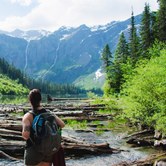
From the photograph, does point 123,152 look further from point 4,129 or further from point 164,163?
point 4,129

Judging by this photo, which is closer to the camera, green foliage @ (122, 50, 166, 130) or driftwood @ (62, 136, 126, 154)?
driftwood @ (62, 136, 126, 154)

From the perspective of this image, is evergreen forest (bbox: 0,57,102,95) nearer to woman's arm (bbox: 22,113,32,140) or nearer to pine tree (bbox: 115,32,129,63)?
pine tree (bbox: 115,32,129,63)

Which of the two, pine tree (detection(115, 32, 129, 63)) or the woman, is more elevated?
pine tree (detection(115, 32, 129, 63))

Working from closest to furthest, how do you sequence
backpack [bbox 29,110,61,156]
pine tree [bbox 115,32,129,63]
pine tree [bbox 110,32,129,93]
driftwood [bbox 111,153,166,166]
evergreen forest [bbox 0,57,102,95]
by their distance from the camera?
backpack [bbox 29,110,61,156] → driftwood [bbox 111,153,166,166] → pine tree [bbox 110,32,129,93] → pine tree [bbox 115,32,129,63] → evergreen forest [bbox 0,57,102,95]

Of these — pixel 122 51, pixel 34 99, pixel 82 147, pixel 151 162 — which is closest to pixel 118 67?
pixel 122 51

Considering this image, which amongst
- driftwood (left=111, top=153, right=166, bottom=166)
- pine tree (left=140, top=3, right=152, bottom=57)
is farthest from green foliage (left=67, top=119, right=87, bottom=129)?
pine tree (left=140, top=3, right=152, bottom=57)

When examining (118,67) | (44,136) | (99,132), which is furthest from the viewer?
(118,67)

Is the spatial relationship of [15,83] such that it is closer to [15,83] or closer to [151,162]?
[15,83]

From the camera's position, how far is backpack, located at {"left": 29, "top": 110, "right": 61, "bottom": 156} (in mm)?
3451

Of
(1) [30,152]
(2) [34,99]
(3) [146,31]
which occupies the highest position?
(3) [146,31]

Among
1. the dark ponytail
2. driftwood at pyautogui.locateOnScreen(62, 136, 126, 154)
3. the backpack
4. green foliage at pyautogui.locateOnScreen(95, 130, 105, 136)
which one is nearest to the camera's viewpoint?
the backpack

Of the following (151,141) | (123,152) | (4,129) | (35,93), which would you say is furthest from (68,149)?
(151,141)

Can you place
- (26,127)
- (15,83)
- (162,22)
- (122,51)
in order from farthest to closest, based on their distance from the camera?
(15,83) < (122,51) < (162,22) < (26,127)

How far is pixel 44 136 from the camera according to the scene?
136 inches
